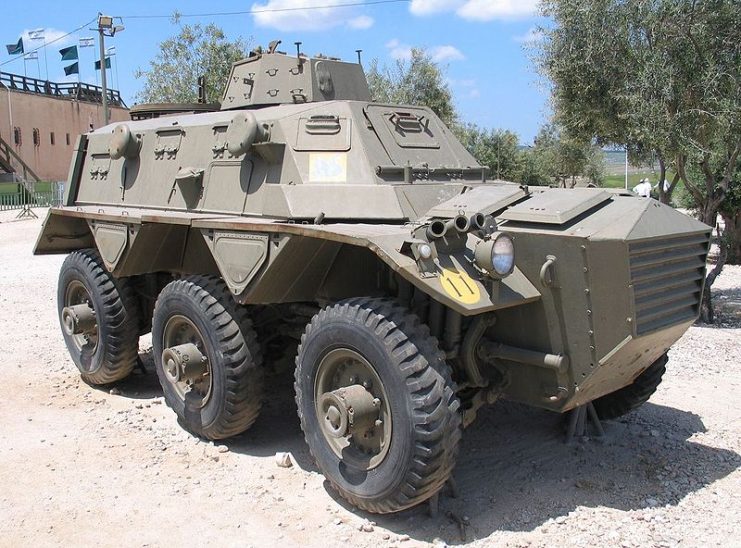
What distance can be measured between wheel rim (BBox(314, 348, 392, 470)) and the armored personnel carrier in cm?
1

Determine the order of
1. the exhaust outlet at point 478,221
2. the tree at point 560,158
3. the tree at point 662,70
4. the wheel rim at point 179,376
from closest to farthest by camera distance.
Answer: the exhaust outlet at point 478,221, the wheel rim at point 179,376, the tree at point 662,70, the tree at point 560,158

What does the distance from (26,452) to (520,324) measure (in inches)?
129

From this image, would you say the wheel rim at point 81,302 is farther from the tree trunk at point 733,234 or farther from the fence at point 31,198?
the fence at point 31,198

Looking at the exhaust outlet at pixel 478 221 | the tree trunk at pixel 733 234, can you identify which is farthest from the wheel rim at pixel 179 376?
the tree trunk at pixel 733 234

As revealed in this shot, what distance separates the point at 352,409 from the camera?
12.9ft

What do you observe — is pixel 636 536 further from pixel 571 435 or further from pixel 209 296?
pixel 209 296

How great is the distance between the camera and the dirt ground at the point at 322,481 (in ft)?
13.1

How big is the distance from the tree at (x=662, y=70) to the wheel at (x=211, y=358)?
5.17 m

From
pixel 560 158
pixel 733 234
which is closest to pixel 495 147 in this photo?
pixel 560 158

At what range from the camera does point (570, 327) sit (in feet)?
12.6

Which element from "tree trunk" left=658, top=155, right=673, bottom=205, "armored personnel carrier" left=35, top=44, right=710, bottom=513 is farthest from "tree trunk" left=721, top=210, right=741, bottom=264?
"armored personnel carrier" left=35, top=44, right=710, bottom=513

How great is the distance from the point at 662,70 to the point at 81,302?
20.1 ft

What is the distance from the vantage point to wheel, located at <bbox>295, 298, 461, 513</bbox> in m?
3.76

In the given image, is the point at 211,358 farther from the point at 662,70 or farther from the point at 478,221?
the point at 662,70
